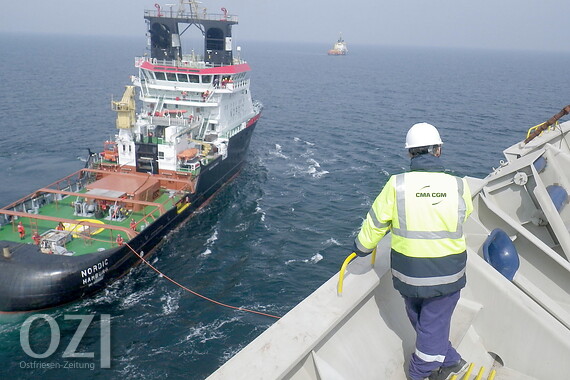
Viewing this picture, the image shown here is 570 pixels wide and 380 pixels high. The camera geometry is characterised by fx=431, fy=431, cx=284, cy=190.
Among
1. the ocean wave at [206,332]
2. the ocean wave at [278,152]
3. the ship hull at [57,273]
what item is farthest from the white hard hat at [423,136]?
the ocean wave at [278,152]

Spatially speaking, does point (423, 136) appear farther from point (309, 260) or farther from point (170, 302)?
point (309, 260)

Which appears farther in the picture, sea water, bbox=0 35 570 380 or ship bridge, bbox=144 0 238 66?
ship bridge, bbox=144 0 238 66

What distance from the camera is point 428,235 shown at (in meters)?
3.85

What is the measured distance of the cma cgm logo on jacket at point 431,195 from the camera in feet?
12.6

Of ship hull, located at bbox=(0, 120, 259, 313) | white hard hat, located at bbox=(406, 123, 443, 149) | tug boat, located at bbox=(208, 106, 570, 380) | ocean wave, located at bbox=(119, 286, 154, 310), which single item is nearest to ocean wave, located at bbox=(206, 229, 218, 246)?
ship hull, located at bbox=(0, 120, 259, 313)

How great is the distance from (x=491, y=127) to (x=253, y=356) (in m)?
47.6

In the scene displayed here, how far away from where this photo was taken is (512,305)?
4.87 metres

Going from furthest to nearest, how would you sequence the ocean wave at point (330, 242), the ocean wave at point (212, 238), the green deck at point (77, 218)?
1. the ocean wave at point (212, 238)
2. the ocean wave at point (330, 242)
3. the green deck at point (77, 218)

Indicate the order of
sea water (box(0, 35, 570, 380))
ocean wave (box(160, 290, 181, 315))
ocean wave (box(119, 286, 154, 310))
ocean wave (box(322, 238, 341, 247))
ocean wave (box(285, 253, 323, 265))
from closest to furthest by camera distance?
1. sea water (box(0, 35, 570, 380))
2. ocean wave (box(160, 290, 181, 315))
3. ocean wave (box(119, 286, 154, 310))
4. ocean wave (box(285, 253, 323, 265))
5. ocean wave (box(322, 238, 341, 247))

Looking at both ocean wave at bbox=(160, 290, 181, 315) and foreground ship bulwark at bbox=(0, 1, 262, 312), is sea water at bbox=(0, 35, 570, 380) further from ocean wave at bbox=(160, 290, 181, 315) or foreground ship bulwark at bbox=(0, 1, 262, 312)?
foreground ship bulwark at bbox=(0, 1, 262, 312)

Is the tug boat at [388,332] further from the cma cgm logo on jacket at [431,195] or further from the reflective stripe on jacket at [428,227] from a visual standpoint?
the cma cgm logo on jacket at [431,195]

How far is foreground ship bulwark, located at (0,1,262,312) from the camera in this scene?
15.5 m

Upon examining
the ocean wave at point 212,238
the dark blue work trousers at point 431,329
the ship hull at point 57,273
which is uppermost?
the dark blue work trousers at point 431,329

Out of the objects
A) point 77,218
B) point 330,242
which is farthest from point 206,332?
point 77,218
